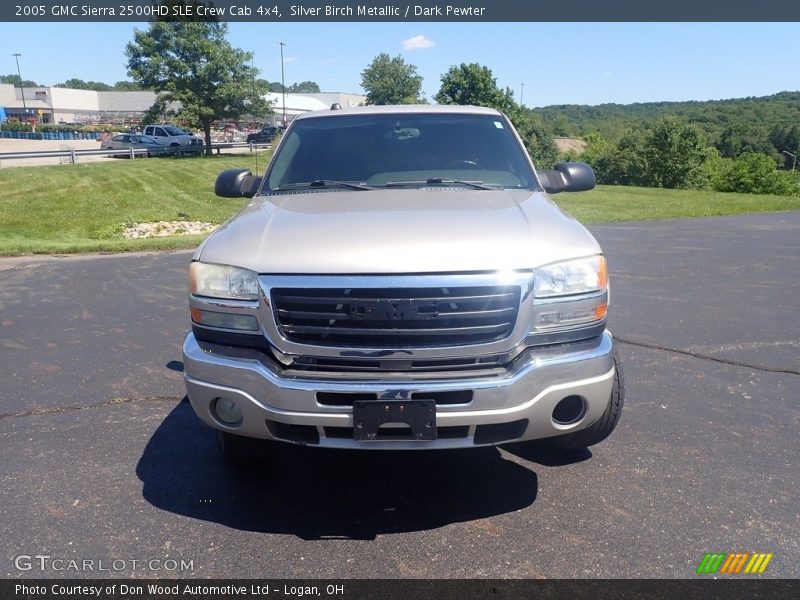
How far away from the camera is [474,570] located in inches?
107

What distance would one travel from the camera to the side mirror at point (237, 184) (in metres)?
4.44

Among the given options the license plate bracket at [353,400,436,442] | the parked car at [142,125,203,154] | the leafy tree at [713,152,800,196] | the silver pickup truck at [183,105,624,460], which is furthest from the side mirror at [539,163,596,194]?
the leafy tree at [713,152,800,196]

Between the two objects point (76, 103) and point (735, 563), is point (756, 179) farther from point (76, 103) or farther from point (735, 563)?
point (76, 103)

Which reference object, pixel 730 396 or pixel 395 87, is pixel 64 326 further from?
pixel 395 87

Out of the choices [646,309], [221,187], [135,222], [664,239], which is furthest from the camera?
[135,222]

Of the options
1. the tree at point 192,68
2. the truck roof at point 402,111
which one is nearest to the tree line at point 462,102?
the tree at point 192,68

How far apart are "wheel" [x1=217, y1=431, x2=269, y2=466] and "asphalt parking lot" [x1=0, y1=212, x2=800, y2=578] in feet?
0.32

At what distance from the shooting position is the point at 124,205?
17.2 m

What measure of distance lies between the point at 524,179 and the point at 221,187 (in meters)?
2.00

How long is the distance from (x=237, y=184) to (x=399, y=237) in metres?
1.92

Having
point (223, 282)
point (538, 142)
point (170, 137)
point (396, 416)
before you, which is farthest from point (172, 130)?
point (538, 142)

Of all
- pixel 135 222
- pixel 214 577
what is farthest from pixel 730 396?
pixel 135 222
